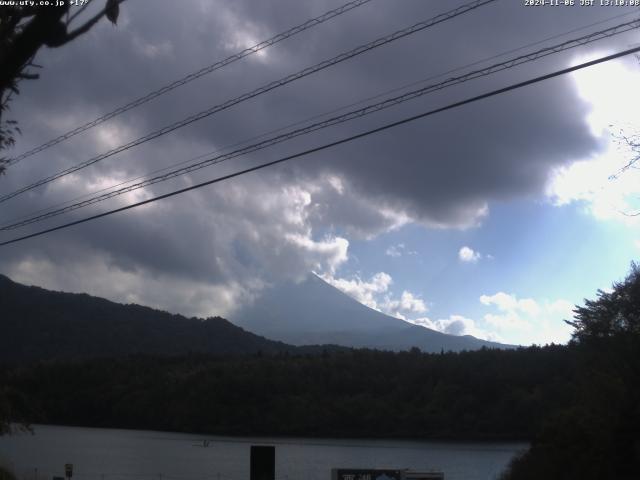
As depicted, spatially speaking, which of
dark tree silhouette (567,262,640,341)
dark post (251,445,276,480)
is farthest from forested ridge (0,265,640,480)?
dark post (251,445,276,480)

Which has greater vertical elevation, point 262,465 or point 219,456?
point 262,465

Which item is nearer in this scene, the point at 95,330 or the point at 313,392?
the point at 313,392

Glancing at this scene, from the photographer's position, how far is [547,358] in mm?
69250

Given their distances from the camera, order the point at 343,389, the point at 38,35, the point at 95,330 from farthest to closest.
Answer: the point at 95,330 < the point at 343,389 < the point at 38,35

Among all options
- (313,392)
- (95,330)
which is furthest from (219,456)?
(95,330)

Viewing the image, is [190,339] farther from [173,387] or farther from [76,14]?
[76,14]

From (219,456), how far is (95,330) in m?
82.4

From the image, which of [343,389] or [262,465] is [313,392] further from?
[262,465]

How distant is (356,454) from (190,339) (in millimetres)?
90941

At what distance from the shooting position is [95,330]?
148 m

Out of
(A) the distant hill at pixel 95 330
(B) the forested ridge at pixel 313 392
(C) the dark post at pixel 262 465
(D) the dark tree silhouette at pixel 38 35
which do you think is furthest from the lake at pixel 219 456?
(D) the dark tree silhouette at pixel 38 35

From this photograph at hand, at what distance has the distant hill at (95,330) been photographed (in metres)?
130

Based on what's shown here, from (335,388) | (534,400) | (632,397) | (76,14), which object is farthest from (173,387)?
(76,14)

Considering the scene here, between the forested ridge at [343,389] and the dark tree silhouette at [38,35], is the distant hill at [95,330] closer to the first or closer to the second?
the forested ridge at [343,389]
